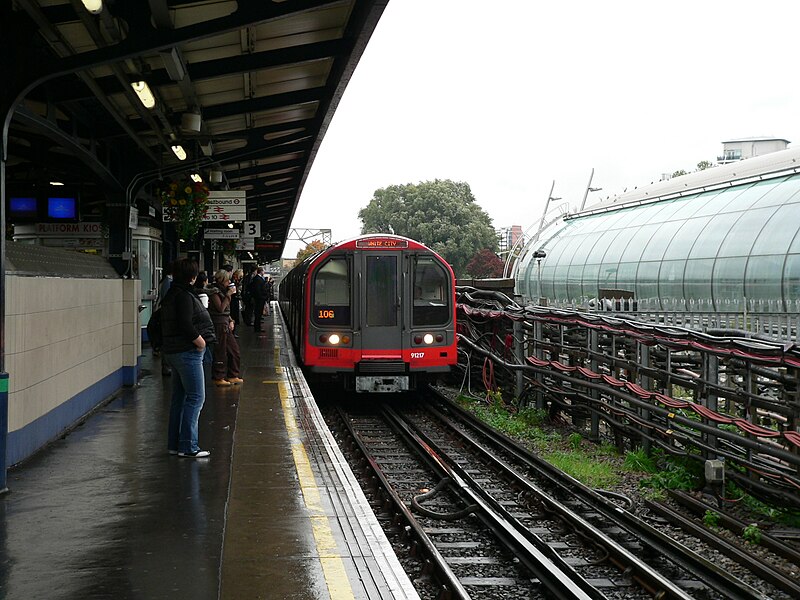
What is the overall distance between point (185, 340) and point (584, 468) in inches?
173

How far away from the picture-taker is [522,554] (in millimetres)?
6469

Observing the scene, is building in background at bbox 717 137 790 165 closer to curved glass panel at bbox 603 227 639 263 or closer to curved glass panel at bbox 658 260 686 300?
curved glass panel at bbox 603 227 639 263

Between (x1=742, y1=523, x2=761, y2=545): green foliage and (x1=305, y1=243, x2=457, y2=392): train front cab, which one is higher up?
(x1=305, y1=243, x2=457, y2=392): train front cab

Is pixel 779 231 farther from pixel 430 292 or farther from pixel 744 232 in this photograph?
pixel 430 292

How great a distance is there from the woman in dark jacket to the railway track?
1951 mm

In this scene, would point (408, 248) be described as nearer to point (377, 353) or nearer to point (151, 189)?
point (377, 353)

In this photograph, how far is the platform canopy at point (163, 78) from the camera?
6.62 metres

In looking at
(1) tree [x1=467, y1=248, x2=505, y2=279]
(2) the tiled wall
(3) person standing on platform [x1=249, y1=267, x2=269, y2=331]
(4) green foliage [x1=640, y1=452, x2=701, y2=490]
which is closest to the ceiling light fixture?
(2) the tiled wall

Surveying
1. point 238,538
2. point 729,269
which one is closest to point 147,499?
point 238,538

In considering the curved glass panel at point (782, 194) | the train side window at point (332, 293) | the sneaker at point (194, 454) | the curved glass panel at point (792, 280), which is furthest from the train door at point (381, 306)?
the curved glass panel at point (782, 194)

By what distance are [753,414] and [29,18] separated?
266 inches

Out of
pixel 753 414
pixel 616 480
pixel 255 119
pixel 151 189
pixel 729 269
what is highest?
pixel 255 119

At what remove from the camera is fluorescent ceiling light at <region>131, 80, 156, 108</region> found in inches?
340

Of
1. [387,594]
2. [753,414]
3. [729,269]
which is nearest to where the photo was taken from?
[387,594]
